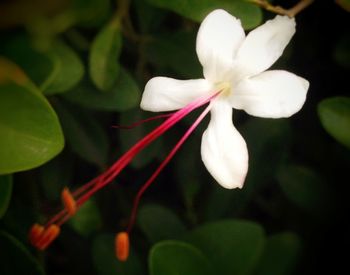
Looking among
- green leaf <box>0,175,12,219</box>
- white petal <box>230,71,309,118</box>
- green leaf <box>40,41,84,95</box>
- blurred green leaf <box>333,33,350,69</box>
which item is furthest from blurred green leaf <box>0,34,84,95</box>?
blurred green leaf <box>333,33,350,69</box>

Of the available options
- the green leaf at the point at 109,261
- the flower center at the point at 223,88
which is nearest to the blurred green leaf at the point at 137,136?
the green leaf at the point at 109,261

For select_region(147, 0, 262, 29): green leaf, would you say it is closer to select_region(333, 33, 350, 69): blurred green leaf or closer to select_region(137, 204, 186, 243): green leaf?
select_region(333, 33, 350, 69): blurred green leaf

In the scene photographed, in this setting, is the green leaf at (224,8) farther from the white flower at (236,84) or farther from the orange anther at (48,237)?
the orange anther at (48,237)

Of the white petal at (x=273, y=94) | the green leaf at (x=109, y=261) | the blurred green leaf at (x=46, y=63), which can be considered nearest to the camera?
the white petal at (x=273, y=94)

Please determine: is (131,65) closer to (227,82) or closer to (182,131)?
(182,131)

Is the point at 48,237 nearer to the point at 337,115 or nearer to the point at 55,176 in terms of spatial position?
the point at 55,176
